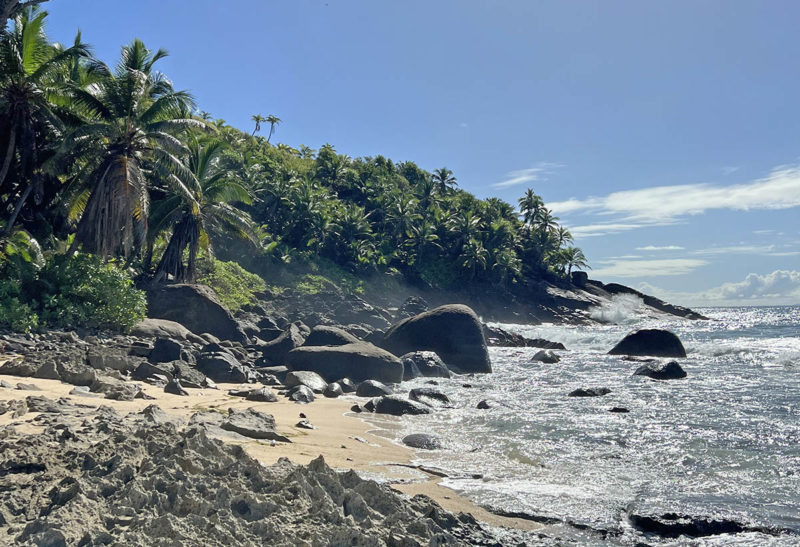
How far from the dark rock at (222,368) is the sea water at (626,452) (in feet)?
14.8

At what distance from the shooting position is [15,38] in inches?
671

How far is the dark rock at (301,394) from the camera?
1148cm

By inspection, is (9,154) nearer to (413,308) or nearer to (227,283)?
(227,283)

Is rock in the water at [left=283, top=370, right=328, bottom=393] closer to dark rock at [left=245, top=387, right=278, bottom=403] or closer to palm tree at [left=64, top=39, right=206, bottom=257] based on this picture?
dark rock at [left=245, top=387, right=278, bottom=403]

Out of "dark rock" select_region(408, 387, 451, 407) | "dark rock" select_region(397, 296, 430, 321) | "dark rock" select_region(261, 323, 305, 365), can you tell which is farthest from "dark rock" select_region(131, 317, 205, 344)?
"dark rock" select_region(397, 296, 430, 321)

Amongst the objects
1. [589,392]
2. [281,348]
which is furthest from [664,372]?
[281,348]

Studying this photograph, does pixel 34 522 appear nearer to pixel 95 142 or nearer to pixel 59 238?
pixel 95 142

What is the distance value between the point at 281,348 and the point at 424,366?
4343mm

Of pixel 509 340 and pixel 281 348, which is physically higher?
pixel 281 348

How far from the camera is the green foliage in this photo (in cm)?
2855

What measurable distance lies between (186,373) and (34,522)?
8658mm

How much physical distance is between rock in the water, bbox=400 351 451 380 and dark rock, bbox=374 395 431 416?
5504 millimetres

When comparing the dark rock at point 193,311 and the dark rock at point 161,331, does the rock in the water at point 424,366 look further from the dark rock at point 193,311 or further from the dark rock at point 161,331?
the dark rock at point 193,311

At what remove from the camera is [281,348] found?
17.4 m
